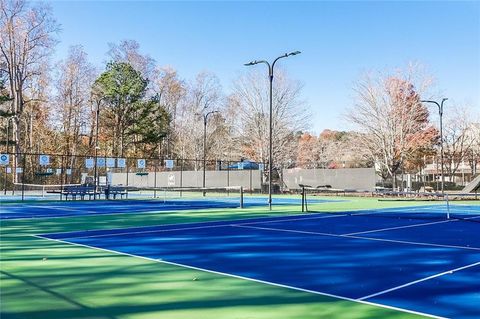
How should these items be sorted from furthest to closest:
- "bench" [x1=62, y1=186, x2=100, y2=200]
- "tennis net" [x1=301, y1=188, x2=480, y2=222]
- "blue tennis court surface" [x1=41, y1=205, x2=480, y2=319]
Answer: "bench" [x1=62, y1=186, x2=100, y2=200]
"tennis net" [x1=301, y1=188, x2=480, y2=222]
"blue tennis court surface" [x1=41, y1=205, x2=480, y2=319]

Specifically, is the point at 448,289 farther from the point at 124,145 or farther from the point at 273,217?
the point at 124,145

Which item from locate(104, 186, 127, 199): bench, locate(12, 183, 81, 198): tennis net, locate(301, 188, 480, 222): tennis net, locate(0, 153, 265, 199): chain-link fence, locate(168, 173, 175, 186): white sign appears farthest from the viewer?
locate(168, 173, 175, 186): white sign

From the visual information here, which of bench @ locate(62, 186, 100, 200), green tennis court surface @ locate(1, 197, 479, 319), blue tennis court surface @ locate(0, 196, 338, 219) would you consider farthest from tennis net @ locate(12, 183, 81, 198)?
green tennis court surface @ locate(1, 197, 479, 319)

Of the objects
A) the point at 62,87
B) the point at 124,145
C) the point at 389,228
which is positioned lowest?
the point at 389,228

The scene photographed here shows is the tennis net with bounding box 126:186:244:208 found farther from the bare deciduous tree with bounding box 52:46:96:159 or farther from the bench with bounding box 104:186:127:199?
the bare deciduous tree with bounding box 52:46:96:159

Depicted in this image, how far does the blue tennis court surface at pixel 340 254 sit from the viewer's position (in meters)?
5.55

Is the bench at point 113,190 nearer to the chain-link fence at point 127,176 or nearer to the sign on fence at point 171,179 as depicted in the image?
the chain-link fence at point 127,176

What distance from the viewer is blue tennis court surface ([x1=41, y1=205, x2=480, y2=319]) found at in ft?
18.2

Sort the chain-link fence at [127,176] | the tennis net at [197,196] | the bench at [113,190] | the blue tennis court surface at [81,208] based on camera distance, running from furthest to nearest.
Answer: the chain-link fence at [127,176]
the bench at [113,190]
the tennis net at [197,196]
the blue tennis court surface at [81,208]

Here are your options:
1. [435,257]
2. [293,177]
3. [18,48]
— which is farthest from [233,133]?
[435,257]

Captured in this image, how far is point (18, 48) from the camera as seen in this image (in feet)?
145

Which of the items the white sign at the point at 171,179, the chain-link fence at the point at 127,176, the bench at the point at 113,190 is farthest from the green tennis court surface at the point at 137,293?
the white sign at the point at 171,179

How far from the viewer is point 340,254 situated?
27.2 feet

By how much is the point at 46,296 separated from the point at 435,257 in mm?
6115
